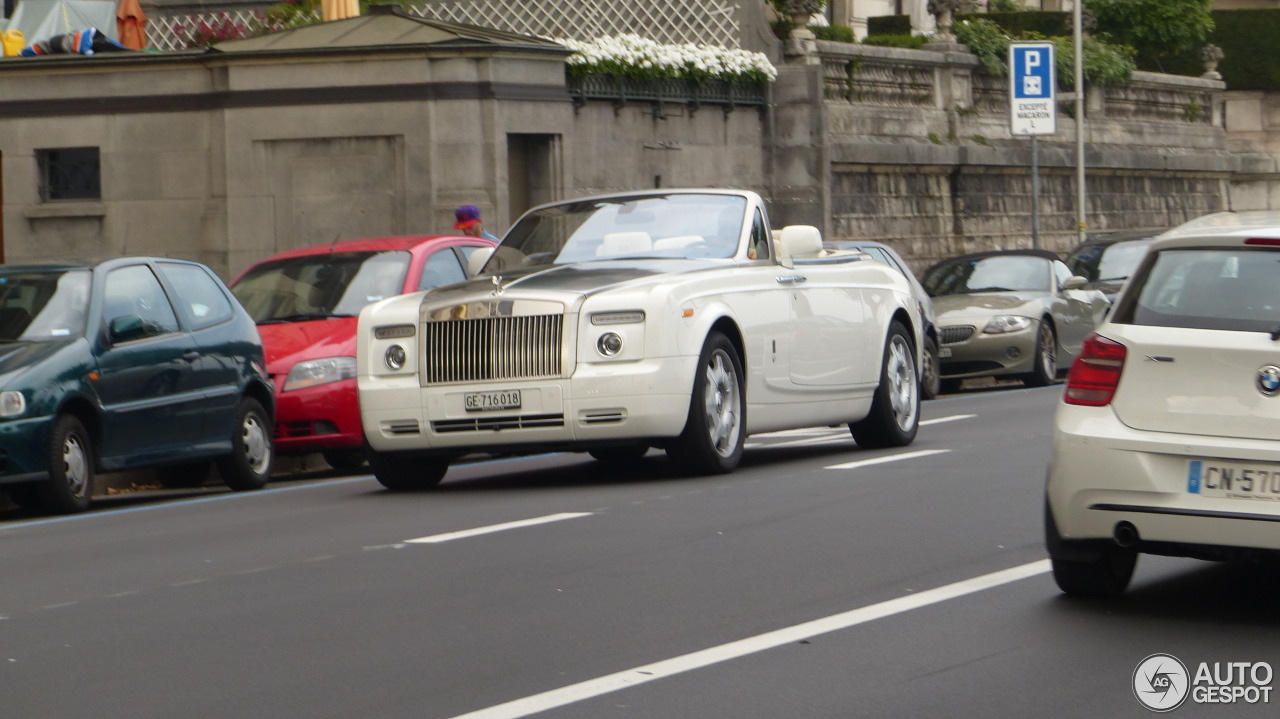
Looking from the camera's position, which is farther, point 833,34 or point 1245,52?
point 1245,52

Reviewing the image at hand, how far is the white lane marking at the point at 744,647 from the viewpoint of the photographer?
6.18 meters

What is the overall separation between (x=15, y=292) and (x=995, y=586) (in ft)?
23.3

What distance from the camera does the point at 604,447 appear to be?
471 inches

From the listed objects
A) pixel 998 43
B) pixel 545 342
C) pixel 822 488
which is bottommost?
pixel 822 488

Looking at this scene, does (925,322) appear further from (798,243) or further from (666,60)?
(798,243)

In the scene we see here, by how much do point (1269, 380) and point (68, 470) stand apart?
7.34 metres

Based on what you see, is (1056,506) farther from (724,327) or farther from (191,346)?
(191,346)

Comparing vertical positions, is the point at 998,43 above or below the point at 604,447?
above

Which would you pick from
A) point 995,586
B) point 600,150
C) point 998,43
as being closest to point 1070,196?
point 998,43

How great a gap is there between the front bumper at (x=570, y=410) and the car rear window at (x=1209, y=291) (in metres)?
4.34

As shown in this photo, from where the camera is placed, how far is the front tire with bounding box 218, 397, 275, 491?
13.7m

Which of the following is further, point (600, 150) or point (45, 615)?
point (600, 150)

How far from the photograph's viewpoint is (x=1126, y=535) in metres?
7.32

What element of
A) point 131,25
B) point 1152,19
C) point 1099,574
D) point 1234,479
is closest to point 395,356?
point 1099,574
